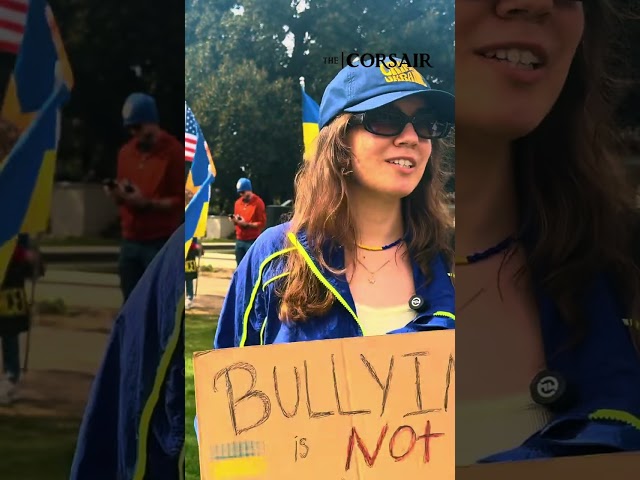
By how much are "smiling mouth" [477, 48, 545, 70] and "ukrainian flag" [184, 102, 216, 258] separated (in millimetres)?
1325

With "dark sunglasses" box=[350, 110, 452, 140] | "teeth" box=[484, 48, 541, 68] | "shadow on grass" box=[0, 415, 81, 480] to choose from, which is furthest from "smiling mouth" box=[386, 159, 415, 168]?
"shadow on grass" box=[0, 415, 81, 480]

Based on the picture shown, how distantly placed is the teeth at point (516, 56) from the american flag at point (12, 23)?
1.94 meters

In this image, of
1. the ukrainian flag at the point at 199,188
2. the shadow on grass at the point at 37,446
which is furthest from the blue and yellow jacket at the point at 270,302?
the shadow on grass at the point at 37,446

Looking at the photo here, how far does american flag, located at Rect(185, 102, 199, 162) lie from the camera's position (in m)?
2.90

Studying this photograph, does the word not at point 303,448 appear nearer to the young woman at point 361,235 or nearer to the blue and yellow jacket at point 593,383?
the young woman at point 361,235

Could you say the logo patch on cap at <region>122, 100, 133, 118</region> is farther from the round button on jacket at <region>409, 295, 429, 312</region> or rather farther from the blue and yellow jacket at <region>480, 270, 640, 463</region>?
the blue and yellow jacket at <region>480, 270, 640, 463</region>

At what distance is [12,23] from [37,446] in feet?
5.24

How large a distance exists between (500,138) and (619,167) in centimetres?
69

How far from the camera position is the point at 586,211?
3.61 meters

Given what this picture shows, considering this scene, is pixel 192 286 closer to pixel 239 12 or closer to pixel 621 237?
pixel 239 12

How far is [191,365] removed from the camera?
2.97 metres

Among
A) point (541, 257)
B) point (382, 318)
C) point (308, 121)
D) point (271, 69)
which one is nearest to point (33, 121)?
point (271, 69)

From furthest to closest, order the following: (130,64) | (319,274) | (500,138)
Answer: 1. (500,138)
2. (319,274)
3. (130,64)

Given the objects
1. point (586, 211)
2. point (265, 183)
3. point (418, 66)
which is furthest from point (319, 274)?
point (586, 211)
